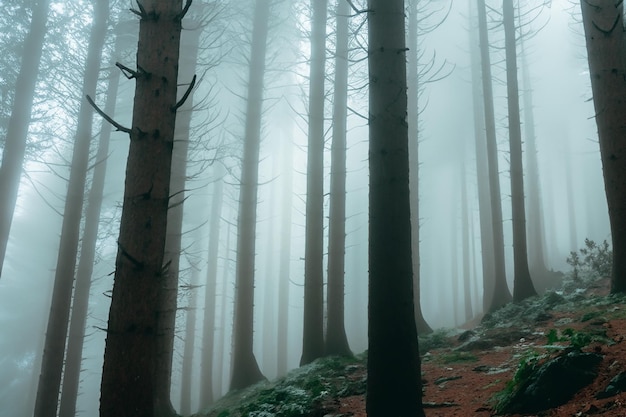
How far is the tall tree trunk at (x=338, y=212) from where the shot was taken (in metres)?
10.2

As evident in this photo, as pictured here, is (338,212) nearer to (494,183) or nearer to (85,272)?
(494,183)

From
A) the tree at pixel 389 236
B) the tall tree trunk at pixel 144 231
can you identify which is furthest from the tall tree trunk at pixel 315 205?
the tall tree trunk at pixel 144 231

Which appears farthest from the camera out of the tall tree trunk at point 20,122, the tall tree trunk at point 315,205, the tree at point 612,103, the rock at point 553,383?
the tall tree trunk at point 20,122

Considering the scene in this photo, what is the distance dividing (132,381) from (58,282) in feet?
26.4

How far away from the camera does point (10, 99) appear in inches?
553

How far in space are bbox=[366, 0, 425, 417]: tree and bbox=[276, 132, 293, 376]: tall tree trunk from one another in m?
20.8

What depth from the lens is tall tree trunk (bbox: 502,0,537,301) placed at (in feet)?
37.9

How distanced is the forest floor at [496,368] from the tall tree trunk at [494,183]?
120 inches

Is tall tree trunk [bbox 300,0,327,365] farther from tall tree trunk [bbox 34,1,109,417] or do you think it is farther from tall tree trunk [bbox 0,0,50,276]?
tall tree trunk [bbox 0,0,50,276]

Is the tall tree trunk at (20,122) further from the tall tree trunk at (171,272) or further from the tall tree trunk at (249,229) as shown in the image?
the tall tree trunk at (249,229)

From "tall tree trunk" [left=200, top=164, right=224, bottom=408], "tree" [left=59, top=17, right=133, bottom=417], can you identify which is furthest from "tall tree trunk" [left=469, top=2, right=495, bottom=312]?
→ "tree" [left=59, top=17, right=133, bottom=417]

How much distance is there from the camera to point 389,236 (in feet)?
13.4

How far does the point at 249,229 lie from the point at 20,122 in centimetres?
707

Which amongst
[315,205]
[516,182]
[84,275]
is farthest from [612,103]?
[84,275]
